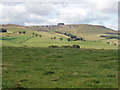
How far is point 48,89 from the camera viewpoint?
13.8 m

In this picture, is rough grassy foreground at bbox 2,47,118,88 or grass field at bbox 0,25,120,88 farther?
grass field at bbox 0,25,120,88

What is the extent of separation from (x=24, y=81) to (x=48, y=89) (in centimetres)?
426

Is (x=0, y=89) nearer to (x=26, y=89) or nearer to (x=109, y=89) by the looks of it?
(x=26, y=89)

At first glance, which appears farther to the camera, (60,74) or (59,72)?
(59,72)

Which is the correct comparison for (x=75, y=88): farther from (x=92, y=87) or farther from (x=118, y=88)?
(x=118, y=88)

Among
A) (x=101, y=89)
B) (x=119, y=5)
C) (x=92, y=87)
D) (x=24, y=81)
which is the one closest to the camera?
(x=101, y=89)

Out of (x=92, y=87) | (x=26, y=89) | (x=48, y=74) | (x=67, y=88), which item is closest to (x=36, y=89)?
(x=26, y=89)

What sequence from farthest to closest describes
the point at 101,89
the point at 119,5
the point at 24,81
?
the point at 119,5 < the point at 24,81 < the point at 101,89

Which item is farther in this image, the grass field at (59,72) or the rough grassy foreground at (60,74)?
the grass field at (59,72)

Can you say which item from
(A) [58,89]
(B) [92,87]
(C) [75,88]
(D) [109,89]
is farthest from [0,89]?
(D) [109,89]

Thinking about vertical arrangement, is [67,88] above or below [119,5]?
below

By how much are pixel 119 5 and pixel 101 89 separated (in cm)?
1105

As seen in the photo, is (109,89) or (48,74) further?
(48,74)

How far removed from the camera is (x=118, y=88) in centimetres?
1399
